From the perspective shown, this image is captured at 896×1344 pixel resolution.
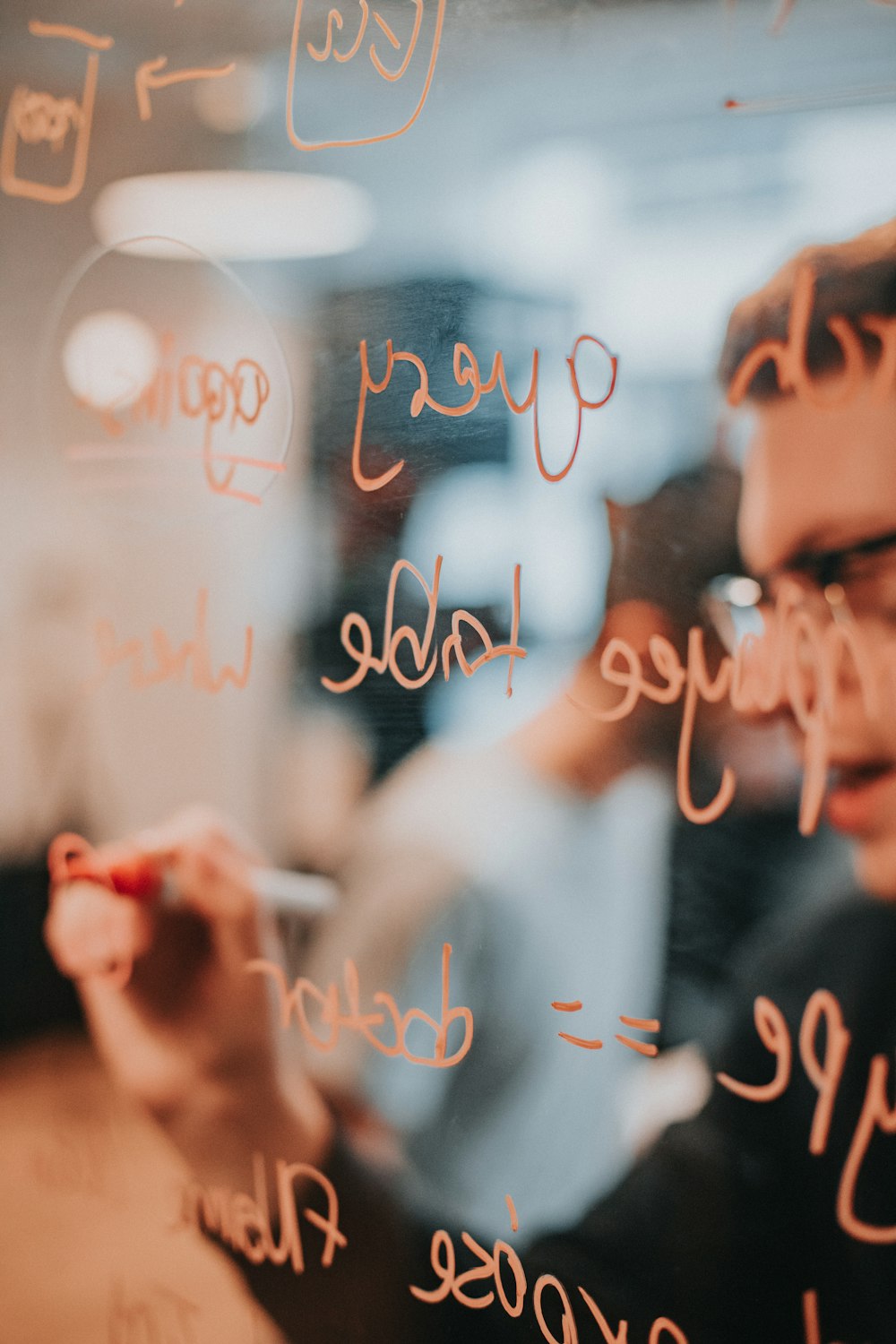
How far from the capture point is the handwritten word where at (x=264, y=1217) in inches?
38.4

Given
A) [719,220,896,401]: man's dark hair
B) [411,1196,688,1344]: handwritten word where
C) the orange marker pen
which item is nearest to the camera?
[719,220,896,401]: man's dark hair

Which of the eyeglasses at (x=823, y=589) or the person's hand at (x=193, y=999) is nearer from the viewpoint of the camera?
A: the eyeglasses at (x=823, y=589)

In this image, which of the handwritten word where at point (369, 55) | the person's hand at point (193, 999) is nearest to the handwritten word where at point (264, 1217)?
the person's hand at point (193, 999)

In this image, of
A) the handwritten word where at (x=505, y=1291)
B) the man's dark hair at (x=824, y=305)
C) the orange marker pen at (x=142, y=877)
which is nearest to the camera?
the man's dark hair at (x=824, y=305)

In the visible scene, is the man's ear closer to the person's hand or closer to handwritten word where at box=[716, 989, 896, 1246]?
handwritten word where at box=[716, 989, 896, 1246]

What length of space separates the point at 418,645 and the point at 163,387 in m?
0.35

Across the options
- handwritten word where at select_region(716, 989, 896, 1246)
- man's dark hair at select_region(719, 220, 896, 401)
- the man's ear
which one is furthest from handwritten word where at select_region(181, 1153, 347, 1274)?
man's dark hair at select_region(719, 220, 896, 401)

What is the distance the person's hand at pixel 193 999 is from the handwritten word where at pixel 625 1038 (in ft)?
0.82

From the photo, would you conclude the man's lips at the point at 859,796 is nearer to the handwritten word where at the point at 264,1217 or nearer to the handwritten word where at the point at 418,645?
the handwritten word where at the point at 418,645

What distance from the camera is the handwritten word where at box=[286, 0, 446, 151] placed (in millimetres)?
889

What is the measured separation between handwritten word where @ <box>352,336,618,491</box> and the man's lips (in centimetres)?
30

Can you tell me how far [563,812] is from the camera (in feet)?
2.85

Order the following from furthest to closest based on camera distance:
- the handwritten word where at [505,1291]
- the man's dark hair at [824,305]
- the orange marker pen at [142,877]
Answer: the orange marker pen at [142,877] → the handwritten word where at [505,1291] → the man's dark hair at [824,305]

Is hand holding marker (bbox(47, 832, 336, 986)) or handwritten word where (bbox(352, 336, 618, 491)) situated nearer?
handwritten word where (bbox(352, 336, 618, 491))
